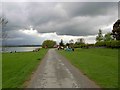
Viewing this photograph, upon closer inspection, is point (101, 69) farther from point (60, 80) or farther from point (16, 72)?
point (60, 80)

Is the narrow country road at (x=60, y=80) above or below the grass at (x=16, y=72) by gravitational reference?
above

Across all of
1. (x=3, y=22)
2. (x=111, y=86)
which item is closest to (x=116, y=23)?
(x=3, y=22)

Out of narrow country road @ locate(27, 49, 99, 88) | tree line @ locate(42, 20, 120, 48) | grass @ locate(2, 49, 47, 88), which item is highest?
tree line @ locate(42, 20, 120, 48)

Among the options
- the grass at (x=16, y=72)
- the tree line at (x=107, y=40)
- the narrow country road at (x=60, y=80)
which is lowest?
the grass at (x=16, y=72)

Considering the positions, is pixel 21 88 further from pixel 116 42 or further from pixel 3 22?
pixel 116 42

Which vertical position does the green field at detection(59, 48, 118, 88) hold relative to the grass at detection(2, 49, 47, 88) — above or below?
above

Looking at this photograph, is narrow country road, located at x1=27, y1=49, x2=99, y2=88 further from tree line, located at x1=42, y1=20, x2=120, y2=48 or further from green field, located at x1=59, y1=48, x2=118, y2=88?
tree line, located at x1=42, y1=20, x2=120, y2=48

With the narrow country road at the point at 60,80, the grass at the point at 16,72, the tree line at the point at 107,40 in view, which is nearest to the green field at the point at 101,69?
the narrow country road at the point at 60,80

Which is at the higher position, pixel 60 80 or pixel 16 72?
pixel 60 80

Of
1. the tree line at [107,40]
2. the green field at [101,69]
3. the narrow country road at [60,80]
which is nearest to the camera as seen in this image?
the narrow country road at [60,80]

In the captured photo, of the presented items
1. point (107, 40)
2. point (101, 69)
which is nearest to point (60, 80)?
point (101, 69)

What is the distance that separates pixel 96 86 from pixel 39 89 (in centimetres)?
304

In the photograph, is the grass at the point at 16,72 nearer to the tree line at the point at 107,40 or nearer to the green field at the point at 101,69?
the green field at the point at 101,69

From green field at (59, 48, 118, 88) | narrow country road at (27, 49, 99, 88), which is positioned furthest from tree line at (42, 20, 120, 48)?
narrow country road at (27, 49, 99, 88)
